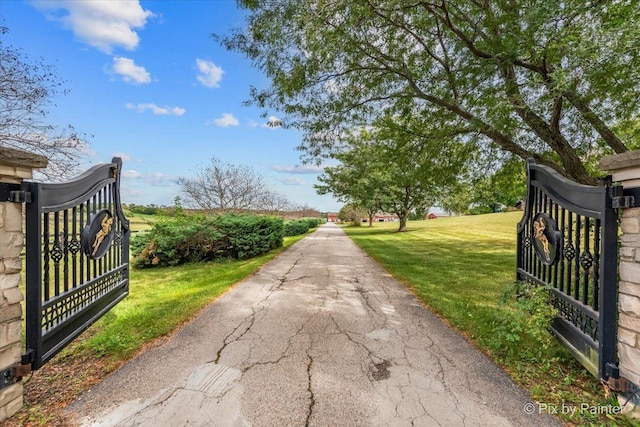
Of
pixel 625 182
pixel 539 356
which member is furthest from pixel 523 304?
pixel 625 182

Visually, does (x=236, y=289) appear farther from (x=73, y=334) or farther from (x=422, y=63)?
(x=422, y=63)

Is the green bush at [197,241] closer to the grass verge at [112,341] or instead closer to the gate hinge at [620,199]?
the grass verge at [112,341]

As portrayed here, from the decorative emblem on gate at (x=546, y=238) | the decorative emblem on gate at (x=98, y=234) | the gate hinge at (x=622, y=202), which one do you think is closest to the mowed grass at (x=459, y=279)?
the decorative emblem on gate at (x=546, y=238)

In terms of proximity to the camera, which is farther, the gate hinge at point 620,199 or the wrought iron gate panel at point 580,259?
the wrought iron gate panel at point 580,259

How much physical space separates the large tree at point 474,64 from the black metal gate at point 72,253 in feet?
16.0

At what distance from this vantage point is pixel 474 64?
21.3 ft

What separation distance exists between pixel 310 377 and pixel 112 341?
96.6 inches

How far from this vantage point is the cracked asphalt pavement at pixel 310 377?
2.26 metres

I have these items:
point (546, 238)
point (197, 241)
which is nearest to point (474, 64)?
point (546, 238)

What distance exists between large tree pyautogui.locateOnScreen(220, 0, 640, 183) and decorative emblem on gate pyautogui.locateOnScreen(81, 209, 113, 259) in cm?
508

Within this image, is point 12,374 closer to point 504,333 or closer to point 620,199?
point 504,333

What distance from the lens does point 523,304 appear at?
322cm

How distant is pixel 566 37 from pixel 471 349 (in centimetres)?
496

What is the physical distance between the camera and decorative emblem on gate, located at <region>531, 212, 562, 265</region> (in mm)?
3197
